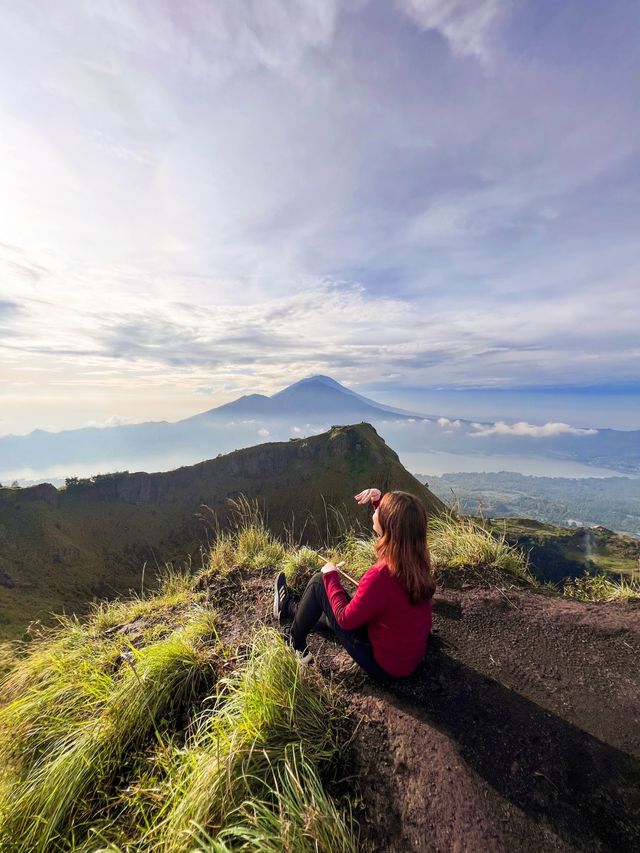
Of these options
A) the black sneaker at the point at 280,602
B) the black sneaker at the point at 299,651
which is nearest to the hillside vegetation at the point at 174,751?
the black sneaker at the point at 299,651

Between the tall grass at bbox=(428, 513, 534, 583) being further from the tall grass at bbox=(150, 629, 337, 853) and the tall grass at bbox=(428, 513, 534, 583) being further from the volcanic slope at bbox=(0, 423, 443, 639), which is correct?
the volcanic slope at bbox=(0, 423, 443, 639)

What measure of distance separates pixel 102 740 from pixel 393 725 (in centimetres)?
210

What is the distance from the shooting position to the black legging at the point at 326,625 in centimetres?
310

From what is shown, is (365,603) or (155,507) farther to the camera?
(155,507)

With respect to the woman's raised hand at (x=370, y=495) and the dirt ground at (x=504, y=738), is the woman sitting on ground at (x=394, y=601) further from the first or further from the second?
the woman's raised hand at (x=370, y=495)

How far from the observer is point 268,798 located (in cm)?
216

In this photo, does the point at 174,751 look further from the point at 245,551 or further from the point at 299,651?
the point at 245,551

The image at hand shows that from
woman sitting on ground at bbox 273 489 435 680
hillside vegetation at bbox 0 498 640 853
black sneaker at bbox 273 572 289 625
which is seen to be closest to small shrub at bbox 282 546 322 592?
black sneaker at bbox 273 572 289 625

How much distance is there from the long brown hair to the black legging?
0.67 meters

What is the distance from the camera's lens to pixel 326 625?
3883mm

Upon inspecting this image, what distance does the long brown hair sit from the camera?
291 centimetres

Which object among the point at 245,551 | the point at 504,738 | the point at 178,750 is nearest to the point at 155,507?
the point at 245,551

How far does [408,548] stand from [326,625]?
5.28 ft

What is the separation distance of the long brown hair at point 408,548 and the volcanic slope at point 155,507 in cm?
3977
